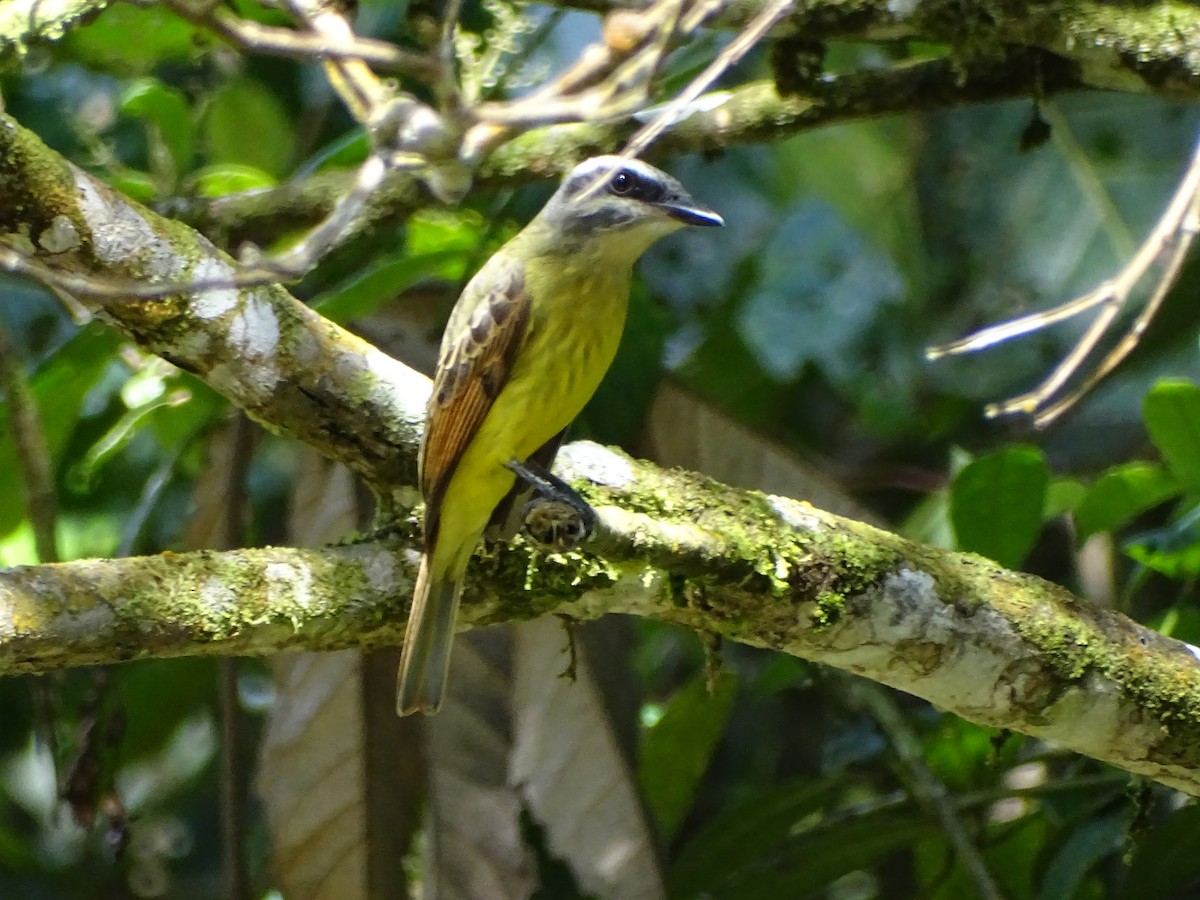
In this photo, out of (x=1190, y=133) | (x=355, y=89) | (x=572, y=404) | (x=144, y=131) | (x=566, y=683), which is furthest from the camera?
(x=144, y=131)

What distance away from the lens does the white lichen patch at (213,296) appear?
71.5 inches

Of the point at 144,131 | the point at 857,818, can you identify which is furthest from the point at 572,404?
the point at 144,131

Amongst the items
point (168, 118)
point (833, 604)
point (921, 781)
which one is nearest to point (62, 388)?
point (168, 118)

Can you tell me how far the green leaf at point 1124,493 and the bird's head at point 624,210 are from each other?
0.81 metres

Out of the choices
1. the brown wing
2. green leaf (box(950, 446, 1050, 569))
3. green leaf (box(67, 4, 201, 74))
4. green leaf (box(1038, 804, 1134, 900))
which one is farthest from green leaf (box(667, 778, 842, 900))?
green leaf (box(67, 4, 201, 74))

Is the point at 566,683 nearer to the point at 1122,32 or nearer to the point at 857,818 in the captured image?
the point at 857,818

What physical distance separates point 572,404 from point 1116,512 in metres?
0.96

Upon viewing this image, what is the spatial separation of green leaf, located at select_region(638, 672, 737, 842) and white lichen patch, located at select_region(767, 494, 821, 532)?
0.89 m

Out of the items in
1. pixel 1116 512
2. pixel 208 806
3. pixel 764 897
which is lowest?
pixel 208 806

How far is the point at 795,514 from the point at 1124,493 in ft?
2.22

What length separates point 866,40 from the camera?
2.52 metres

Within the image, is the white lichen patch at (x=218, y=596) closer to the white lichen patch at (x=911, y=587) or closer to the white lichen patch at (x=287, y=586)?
the white lichen patch at (x=287, y=586)

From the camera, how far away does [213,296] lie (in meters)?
1.84

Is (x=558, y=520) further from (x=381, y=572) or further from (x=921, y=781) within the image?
(x=921, y=781)
